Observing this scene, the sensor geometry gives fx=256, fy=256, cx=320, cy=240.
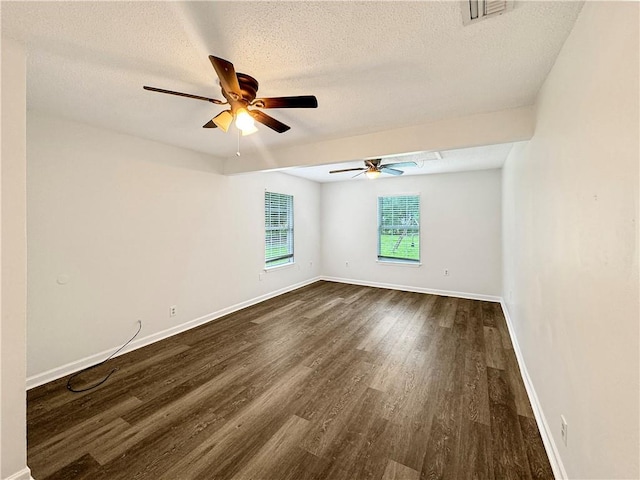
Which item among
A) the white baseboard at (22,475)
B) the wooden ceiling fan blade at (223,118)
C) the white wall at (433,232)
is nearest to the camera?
the white baseboard at (22,475)

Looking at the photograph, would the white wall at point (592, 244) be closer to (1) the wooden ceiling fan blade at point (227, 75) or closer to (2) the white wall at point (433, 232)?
(1) the wooden ceiling fan blade at point (227, 75)

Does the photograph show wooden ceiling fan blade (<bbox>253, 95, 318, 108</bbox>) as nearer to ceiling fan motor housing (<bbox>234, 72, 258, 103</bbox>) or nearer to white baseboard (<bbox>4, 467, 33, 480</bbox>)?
Result: ceiling fan motor housing (<bbox>234, 72, 258, 103</bbox>)

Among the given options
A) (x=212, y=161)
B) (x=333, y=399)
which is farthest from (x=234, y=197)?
(x=333, y=399)

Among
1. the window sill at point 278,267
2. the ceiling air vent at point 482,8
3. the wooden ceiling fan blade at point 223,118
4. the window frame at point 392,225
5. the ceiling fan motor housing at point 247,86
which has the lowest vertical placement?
the window sill at point 278,267

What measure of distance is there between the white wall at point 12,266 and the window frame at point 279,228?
3.67 metres

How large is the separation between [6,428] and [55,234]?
5.85 ft

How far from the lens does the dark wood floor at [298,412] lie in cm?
160

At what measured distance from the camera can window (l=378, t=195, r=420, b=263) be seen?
226 inches

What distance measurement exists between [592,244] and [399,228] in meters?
4.88

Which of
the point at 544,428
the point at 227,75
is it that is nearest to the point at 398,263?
the point at 544,428

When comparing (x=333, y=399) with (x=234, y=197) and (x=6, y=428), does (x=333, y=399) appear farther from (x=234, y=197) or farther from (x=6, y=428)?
(x=234, y=197)

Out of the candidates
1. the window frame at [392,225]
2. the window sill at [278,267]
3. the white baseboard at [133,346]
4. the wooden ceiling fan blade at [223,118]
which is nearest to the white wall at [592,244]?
the wooden ceiling fan blade at [223,118]

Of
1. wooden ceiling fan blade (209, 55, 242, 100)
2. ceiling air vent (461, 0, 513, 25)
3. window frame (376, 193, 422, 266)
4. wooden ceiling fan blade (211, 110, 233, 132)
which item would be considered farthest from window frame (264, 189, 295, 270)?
ceiling air vent (461, 0, 513, 25)

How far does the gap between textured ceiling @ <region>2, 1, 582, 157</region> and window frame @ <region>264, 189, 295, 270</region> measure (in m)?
2.82
